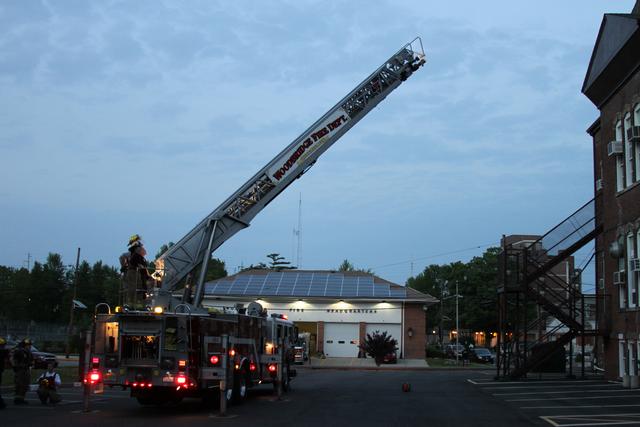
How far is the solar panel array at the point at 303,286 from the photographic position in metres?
54.3

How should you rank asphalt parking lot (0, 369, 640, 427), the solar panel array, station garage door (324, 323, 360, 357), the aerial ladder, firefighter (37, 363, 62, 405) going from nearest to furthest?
asphalt parking lot (0, 369, 640, 427), firefighter (37, 363, 62, 405), the aerial ladder, station garage door (324, 323, 360, 357), the solar panel array

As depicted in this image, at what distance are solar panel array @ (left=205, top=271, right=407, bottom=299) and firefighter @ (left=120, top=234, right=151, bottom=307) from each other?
3727cm

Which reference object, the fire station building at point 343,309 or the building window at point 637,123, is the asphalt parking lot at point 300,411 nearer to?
the building window at point 637,123

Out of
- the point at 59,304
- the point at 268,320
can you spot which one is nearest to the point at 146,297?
the point at 268,320

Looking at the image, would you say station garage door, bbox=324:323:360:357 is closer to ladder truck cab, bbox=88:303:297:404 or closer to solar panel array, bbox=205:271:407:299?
solar panel array, bbox=205:271:407:299

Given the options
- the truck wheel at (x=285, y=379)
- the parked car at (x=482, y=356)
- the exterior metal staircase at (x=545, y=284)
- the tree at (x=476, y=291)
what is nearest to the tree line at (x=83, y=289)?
the tree at (x=476, y=291)

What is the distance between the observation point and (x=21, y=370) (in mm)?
17719

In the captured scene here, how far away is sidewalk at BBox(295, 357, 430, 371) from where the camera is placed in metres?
45.1

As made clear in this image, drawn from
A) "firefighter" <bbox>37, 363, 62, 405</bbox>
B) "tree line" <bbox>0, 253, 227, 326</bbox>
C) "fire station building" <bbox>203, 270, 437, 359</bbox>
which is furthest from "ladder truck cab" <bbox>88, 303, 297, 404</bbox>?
"tree line" <bbox>0, 253, 227, 326</bbox>

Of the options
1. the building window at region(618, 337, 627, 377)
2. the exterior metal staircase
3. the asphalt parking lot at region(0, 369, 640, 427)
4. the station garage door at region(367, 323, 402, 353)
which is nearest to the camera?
the asphalt parking lot at region(0, 369, 640, 427)

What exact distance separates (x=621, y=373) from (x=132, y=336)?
1765 cm

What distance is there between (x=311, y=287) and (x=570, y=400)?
3687cm

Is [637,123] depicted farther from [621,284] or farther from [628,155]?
[621,284]

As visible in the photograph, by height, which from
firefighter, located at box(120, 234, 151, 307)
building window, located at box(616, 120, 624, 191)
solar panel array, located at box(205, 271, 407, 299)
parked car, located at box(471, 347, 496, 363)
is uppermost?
building window, located at box(616, 120, 624, 191)
